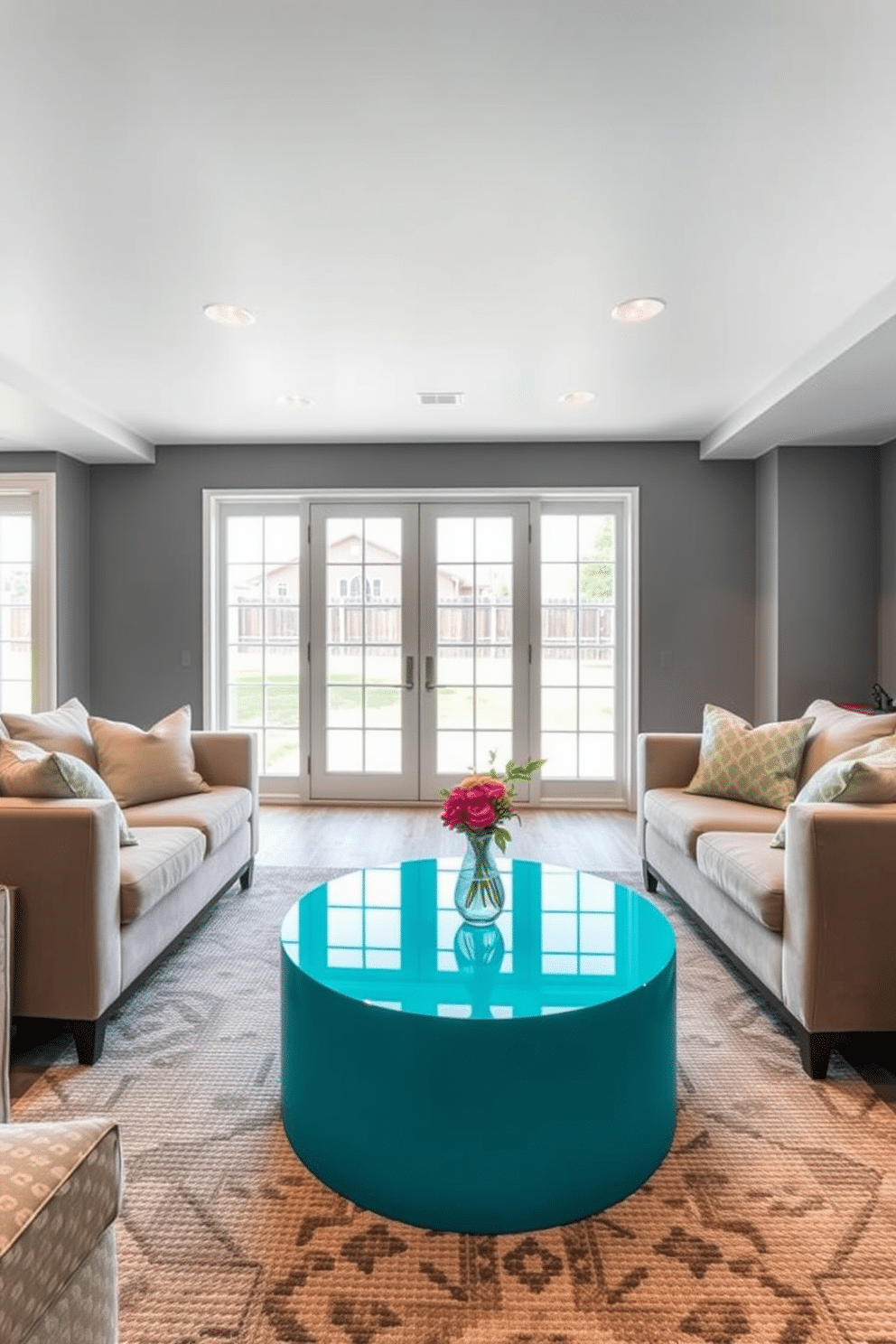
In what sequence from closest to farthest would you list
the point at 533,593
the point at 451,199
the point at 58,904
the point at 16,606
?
the point at 58,904, the point at 451,199, the point at 16,606, the point at 533,593

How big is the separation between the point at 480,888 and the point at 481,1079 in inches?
24.6

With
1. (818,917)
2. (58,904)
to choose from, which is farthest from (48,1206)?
(818,917)

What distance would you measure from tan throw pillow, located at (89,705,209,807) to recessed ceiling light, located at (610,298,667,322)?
272 centimetres

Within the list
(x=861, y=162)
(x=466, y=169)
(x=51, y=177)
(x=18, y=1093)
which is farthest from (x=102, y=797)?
(x=861, y=162)

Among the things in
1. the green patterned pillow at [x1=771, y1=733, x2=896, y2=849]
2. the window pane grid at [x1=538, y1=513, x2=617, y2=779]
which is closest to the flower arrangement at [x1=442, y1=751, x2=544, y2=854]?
the green patterned pillow at [x1=771, y1=733, x2=896, y2=849]

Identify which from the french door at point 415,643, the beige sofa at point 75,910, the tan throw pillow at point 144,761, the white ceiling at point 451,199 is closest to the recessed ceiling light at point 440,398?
the white ceiling at point 451,199

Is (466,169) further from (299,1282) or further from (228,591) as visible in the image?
(228,591)

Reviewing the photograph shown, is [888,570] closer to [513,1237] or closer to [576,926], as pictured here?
[576,926]

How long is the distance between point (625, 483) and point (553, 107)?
3338mm

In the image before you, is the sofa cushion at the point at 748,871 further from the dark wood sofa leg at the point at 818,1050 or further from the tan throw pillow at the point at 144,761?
the tan throw pillow at the point at 144,761

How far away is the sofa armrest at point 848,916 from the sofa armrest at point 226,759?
101 inches

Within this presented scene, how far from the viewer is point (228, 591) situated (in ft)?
17.5

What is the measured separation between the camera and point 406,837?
445 cm

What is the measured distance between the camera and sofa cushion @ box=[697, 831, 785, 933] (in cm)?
219
